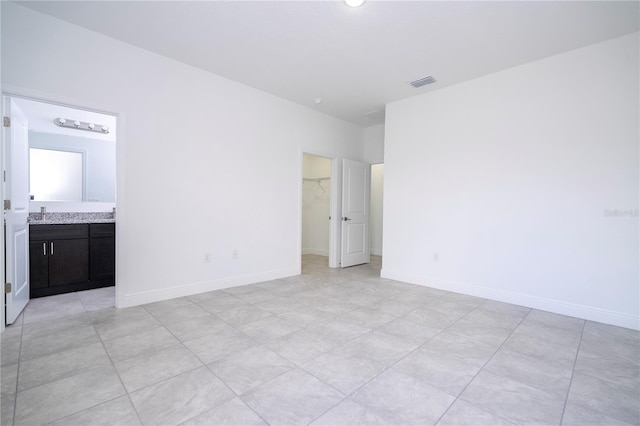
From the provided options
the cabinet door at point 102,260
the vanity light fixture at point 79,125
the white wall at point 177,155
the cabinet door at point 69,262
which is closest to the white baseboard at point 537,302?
the white wall at point 177,155

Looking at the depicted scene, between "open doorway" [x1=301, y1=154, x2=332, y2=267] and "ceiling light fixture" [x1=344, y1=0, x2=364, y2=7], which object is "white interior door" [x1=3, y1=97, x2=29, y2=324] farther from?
"open doorway" [x1=301, y1=154, x2=332, y2=267]

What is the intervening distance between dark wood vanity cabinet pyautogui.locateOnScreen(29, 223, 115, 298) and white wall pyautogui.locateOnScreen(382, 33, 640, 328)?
431 centimetres

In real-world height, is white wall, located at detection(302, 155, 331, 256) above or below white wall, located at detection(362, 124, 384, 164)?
below

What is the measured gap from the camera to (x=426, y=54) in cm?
319

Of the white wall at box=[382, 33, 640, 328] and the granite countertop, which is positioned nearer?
the white wall at box=[382, 33, 640, 328]

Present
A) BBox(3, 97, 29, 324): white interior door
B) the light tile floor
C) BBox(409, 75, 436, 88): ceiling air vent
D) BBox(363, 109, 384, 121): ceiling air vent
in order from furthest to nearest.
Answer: BBox(363, 109, 384, 121): ceiling air vent
BBox(409, 75, 436, 88): ceiling air vent
BBox(3, 97, 29, 324): white interior door
the light tile floor

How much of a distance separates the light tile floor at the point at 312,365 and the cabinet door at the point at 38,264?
251 mm

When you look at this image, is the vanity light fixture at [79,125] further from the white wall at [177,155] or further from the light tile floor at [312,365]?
the light tile floor at [312,365]

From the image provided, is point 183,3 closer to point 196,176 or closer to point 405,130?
point 196,176

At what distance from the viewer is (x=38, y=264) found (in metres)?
3.48

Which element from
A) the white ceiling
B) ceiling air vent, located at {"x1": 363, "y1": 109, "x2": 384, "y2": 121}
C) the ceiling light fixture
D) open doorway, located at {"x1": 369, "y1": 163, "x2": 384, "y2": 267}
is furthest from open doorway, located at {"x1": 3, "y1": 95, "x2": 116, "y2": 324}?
open doorway, located at {"x1": 369, "y1": 163, "x2": 384, "y2": 267}

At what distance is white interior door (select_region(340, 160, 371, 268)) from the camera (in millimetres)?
5449

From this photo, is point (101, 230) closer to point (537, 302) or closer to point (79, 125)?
point (79, 125)

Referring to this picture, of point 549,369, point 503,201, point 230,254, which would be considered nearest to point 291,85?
point 230,254
